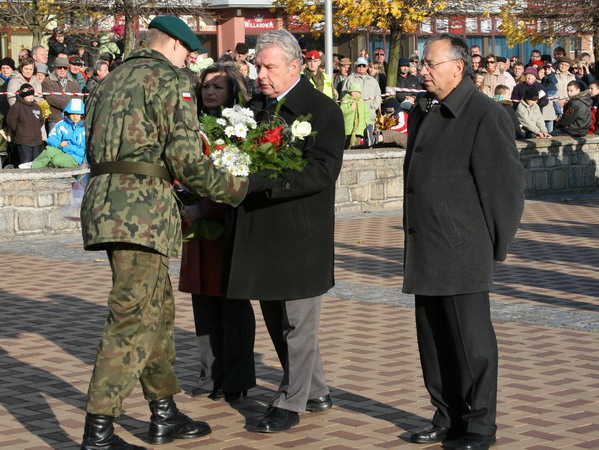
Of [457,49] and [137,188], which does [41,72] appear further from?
[457,49]

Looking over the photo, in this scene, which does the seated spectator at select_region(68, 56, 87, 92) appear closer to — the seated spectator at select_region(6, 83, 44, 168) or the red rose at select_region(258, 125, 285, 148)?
the seated spectator at select_region(6, 83, 44, 168)

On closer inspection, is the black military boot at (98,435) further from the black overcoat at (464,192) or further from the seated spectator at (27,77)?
the seated spectator at (27,77)

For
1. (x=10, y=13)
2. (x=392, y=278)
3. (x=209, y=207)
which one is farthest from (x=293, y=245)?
(x=10, y=13)

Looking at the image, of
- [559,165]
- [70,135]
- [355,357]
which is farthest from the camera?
[559,165]

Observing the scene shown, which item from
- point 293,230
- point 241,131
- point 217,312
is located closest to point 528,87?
point 217,312

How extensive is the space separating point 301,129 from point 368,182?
10571 millimetres

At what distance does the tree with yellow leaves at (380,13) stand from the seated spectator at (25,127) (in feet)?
47.8

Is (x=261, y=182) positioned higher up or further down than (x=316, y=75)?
further down

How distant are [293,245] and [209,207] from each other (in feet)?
1.68

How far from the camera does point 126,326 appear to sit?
17.5ft

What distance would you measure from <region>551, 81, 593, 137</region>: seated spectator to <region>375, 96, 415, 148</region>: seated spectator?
8.39ft

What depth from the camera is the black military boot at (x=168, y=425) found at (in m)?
5.70

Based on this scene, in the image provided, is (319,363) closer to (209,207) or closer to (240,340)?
(240,340)

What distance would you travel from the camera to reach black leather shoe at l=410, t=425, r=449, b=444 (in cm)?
562
